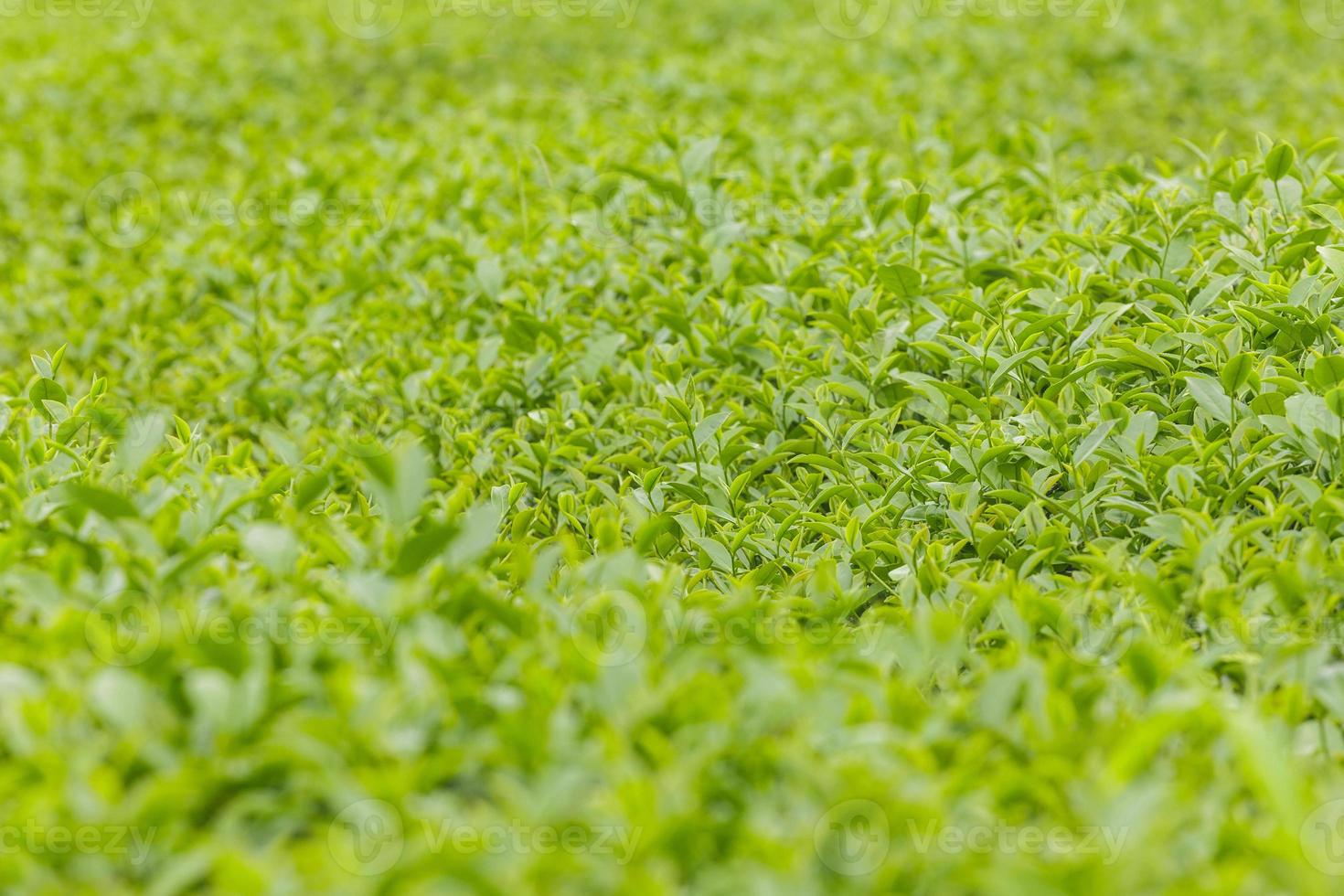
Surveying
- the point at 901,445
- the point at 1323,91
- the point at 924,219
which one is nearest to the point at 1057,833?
the point at 901,445

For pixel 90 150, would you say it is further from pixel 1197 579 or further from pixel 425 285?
pixel 1197 579

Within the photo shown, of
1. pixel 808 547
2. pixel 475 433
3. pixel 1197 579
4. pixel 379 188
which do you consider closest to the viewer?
pixel 1197 579

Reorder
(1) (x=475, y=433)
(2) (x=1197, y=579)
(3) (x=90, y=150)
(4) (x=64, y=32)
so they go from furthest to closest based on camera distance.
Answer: (4) (x=64, y=32) < (3) (x=90, y=150) < (1) (x=475, y=433) < (2) (x=1197, y=579)

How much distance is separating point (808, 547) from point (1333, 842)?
46.1 inches

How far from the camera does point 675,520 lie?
2.38 m

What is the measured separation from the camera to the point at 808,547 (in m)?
2.37

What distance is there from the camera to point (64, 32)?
754 centimetres

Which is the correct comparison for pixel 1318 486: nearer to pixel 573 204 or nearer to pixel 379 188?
pixel 573 204

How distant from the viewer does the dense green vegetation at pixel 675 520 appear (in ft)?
4.21

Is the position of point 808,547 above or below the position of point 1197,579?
below

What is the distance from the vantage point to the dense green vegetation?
1283mm

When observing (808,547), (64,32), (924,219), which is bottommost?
(808,547)

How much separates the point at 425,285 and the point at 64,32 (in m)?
5.61

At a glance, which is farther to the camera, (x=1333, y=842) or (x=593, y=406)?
(x=593, y=406)
